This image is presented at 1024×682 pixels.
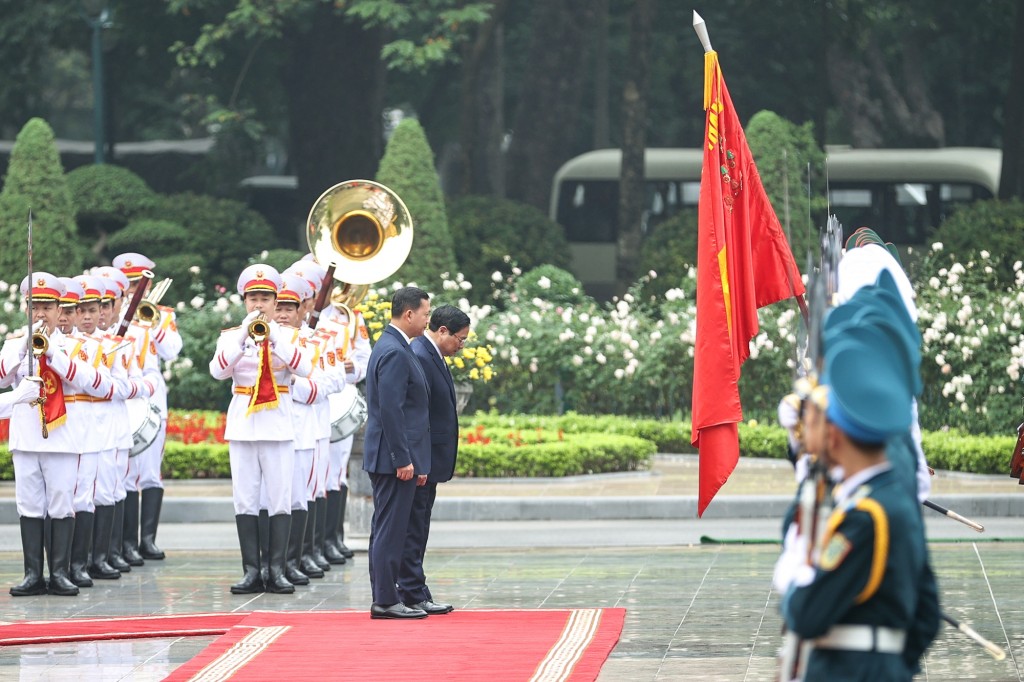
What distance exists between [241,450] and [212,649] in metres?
2.48

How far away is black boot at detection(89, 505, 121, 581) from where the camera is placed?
12578mm

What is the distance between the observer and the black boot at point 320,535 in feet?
41.8

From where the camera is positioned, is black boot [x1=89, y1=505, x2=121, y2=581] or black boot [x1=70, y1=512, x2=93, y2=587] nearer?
black boot [x1=70, y1=512, x2=93, y2=587]

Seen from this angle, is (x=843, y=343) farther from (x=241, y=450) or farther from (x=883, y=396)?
(x=241, y=450)

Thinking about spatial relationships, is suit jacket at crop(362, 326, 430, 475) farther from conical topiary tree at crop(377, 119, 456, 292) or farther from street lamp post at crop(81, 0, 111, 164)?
street lamp post at crop(81, 0, 111, 164)

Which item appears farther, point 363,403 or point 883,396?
point 363,403

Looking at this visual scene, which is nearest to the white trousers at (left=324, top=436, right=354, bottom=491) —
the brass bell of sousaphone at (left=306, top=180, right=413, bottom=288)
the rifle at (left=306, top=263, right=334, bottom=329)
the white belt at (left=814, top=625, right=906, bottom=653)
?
the rifle at (left=306, top=263, right=334, bottom=329)

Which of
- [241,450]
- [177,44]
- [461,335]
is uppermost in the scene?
[177,44]

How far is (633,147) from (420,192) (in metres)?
5.46

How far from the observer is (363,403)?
1363 centimetres

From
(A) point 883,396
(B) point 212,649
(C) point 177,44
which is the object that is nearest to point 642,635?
(B) point 212,649

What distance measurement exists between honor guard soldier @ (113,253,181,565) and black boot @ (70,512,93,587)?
3.62ft

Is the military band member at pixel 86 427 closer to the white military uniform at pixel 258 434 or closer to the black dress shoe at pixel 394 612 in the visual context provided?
the white military uniform at pixel 258 434

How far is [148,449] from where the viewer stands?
45.1 feet
